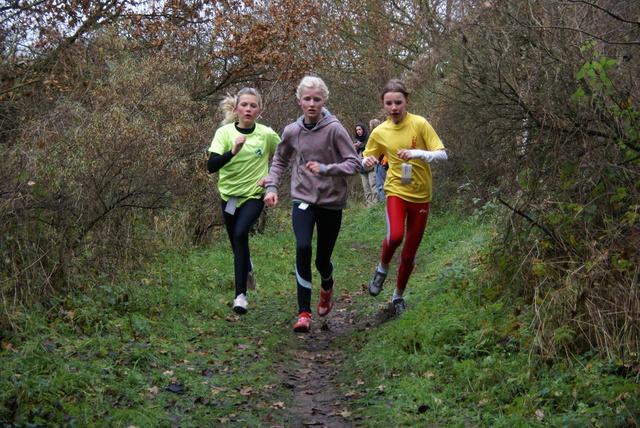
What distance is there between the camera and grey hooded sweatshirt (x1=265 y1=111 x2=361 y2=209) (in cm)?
646

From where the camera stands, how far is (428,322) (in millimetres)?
6020

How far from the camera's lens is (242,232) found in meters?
6.92

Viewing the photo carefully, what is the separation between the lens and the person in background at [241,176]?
Result: 274 inches

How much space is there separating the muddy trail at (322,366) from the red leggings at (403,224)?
22.9 inches

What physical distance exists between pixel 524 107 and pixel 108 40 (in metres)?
10.1

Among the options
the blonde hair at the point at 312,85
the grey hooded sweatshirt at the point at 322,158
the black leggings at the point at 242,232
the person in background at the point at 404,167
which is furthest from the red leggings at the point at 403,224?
the black leggings at the point at 242,232

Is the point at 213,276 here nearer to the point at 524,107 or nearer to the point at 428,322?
the point at 428,322

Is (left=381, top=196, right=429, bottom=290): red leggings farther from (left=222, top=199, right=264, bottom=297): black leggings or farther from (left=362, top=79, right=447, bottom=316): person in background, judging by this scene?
(left=222, top=199, right=264, bottom=297): black leggings

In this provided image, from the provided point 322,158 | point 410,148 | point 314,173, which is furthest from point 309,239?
point 410,148

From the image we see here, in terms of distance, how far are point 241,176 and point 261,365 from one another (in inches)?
84.4

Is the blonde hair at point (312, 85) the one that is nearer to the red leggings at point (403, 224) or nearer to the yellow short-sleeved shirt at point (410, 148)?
the yellow short-sleeved shirt at point (410, 148)

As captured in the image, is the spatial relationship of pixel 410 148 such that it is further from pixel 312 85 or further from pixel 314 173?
pixel 312 85

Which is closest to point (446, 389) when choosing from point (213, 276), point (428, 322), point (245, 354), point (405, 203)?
point (428, 322)

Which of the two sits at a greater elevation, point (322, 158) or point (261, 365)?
point (322, 158)
